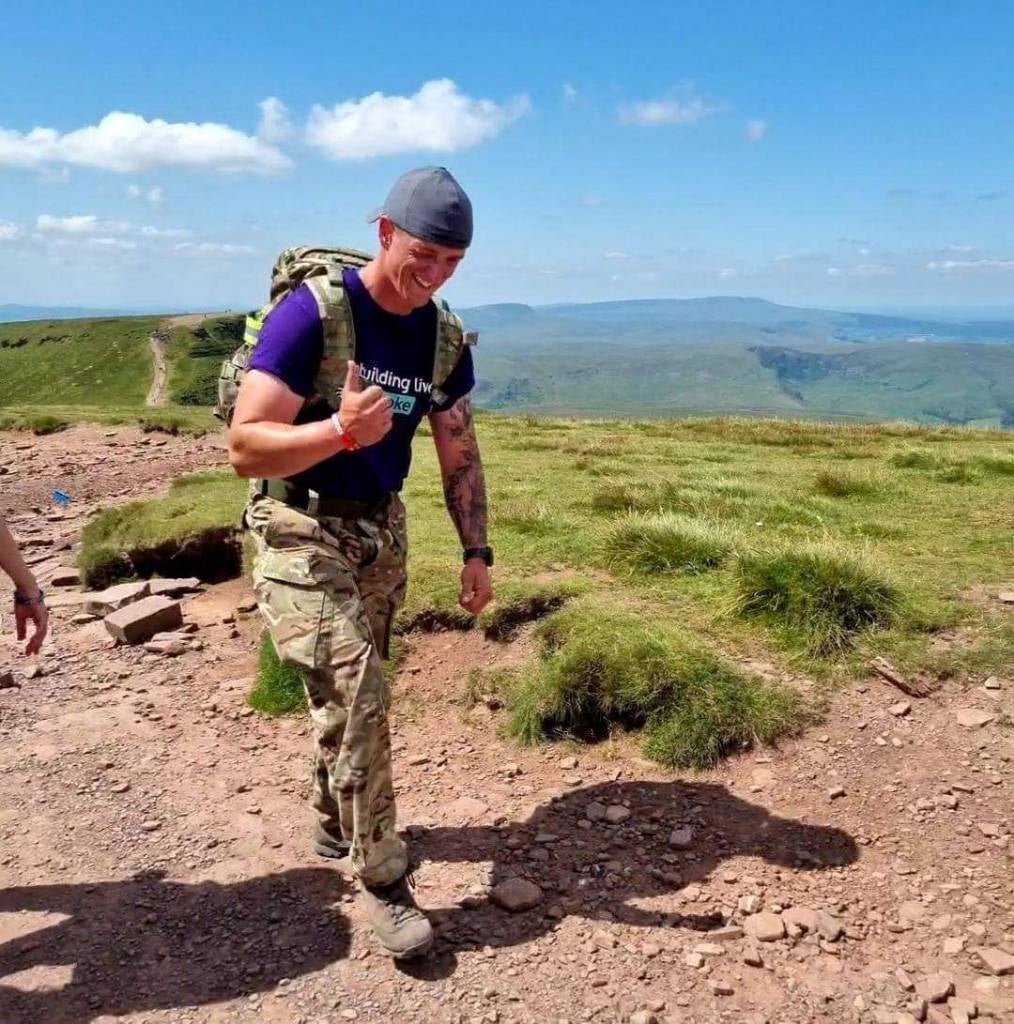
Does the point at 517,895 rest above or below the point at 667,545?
below

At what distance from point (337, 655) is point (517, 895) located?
169cm

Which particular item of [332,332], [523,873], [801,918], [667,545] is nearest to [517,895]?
[523,873]

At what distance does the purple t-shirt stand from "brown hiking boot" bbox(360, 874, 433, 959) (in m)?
1.96

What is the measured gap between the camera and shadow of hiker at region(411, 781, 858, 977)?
4.57m

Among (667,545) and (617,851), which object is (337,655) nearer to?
(617,851)

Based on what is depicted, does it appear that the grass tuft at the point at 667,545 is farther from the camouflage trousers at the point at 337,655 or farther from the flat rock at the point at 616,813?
the camouflage trousers at the point at 337,655

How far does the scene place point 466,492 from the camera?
5398mm

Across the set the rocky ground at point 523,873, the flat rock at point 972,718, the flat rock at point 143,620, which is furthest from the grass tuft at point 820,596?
the flat rock at point 143,620

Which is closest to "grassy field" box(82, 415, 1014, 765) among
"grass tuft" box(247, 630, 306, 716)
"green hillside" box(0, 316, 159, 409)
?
"grass tuft" box(247, 630, 306, 716)

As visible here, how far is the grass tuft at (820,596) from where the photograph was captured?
21.9 ft

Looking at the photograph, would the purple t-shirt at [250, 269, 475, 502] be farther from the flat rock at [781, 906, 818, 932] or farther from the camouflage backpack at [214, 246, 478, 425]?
the flat rock at [781, 906, 818, 932]

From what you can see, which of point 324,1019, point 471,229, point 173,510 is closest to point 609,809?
point 324,1019

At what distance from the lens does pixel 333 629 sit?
4.25 m

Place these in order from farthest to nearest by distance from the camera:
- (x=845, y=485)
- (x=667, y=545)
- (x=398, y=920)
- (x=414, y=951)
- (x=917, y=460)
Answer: (x=917, y=460) < (x=845, y=485) < (x=667, y=545) < (x=398, y=920) < (x=414, y=951)
